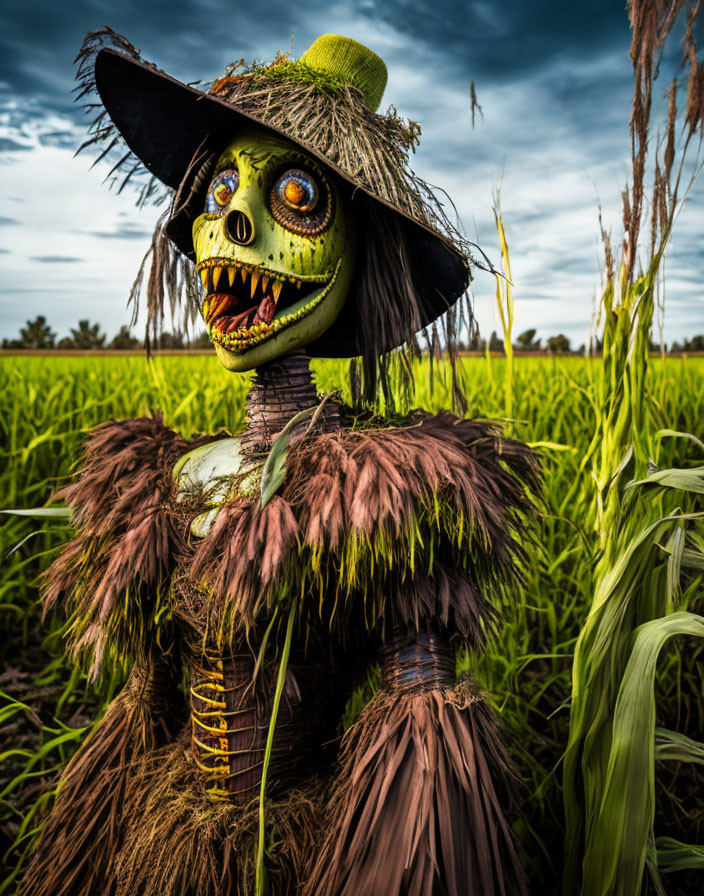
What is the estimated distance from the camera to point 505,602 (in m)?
1.25

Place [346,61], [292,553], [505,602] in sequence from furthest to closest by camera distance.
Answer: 1. [505,602]
2. [346,61]
3. [292,553]

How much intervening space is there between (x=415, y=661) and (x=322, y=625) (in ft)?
0.46

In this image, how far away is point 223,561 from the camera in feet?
2.40

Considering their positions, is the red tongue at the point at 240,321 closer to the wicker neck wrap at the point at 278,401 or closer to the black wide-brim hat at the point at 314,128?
the wicker neck wrap at the point at 278,401

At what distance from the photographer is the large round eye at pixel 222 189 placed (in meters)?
0.85

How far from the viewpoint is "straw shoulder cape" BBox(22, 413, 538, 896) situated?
0.67 meters

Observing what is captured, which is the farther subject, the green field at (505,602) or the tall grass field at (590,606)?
the green field at (505,602)

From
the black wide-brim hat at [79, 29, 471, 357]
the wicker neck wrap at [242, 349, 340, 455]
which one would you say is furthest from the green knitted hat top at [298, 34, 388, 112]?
the wicker neck wrap at [242, 349, 340, 455]

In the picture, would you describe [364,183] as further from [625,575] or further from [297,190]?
[625,575]

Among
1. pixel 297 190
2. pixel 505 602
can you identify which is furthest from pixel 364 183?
pixel 505 602

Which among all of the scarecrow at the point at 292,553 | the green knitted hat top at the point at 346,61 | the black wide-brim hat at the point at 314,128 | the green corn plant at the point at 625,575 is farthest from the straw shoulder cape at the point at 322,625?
the green knitted hat top at the point at 346,61

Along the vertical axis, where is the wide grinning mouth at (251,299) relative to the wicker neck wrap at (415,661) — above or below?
above

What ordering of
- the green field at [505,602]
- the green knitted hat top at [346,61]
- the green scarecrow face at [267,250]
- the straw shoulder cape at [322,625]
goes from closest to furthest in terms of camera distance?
the straw shoulder cape at [322,625] < the green scarecrow face at [267,250] < the green knitted hat top at [346,61] < the green field at [505,602]

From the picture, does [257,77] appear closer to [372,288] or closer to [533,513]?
[372,288]
